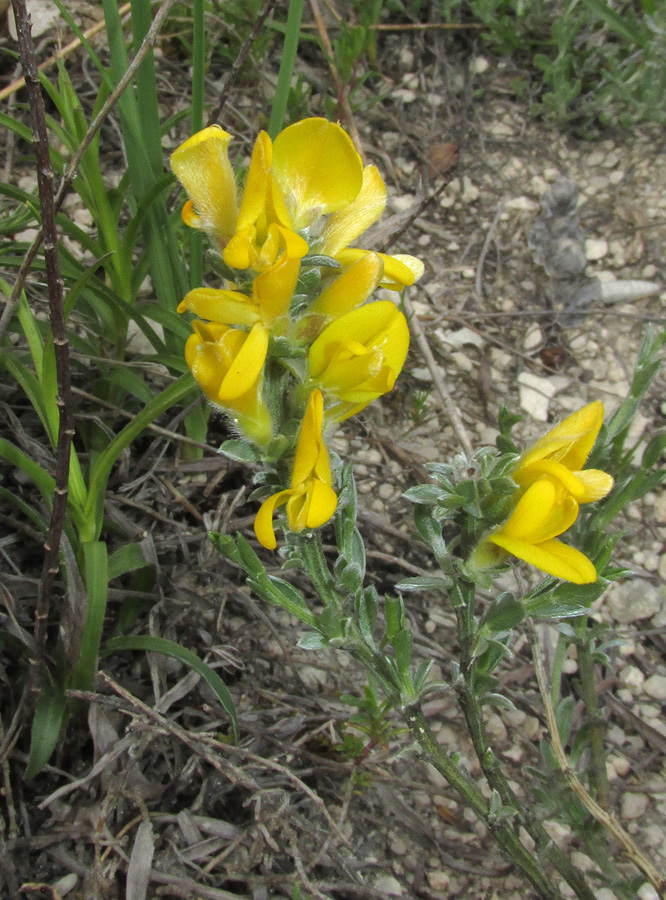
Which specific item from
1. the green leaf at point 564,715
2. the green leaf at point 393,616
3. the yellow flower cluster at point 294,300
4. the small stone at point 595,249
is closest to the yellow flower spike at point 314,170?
the yellow flower cluster at point 294,300

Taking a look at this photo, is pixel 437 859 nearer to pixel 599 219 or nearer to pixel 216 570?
pixel 216 570

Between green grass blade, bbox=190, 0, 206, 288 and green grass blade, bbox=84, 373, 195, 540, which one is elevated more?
green grass blade, bbox=190, 0, 206, 288

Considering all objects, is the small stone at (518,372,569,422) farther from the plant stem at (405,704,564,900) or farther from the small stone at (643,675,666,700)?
the plant stem at (405,704,564,900)

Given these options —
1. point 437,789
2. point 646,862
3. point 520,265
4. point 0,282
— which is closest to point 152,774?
point 437,789

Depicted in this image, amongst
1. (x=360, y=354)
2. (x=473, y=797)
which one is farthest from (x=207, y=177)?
(x=473, y=797)

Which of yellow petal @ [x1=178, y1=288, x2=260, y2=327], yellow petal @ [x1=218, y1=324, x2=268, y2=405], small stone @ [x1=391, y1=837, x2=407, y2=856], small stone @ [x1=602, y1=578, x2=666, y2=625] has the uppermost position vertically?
yellow petal @ [x1=178, y1=288, x2=260, y2=327]

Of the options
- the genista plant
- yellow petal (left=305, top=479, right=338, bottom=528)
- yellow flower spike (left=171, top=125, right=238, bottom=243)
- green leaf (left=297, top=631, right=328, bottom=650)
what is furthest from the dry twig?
yellow flower spike (left=171, top=125, right=238, bottom=243)
